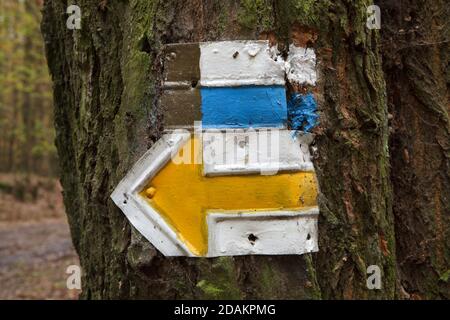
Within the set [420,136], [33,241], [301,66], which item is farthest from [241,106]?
[33,241]

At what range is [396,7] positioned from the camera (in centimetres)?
224

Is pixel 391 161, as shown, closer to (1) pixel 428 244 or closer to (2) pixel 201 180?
(1) pixel 428 244

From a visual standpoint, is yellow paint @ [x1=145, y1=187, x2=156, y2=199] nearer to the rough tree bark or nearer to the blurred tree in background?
the rough tree bark

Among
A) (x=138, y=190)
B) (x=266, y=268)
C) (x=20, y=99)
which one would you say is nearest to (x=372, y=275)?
(x=266, y=268)

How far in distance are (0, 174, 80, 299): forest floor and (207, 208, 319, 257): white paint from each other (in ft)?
16.2

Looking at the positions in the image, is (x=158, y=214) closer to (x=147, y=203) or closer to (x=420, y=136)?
(x=147, y=203)

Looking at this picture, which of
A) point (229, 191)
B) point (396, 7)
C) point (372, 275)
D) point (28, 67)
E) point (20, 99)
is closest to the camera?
point (229, 191)

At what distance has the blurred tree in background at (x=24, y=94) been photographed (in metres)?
12.9

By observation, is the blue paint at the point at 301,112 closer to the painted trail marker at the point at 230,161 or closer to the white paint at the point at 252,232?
the painted trail marker at the point at 230,161

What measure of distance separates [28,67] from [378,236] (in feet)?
43.5

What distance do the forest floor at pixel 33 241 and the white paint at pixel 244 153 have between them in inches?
198

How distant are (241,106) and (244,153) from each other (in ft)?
0.50

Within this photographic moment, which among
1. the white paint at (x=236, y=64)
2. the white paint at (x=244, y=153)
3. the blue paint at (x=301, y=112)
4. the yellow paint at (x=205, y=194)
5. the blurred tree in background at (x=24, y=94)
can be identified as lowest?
the yellow paint at (x=205, y=194)

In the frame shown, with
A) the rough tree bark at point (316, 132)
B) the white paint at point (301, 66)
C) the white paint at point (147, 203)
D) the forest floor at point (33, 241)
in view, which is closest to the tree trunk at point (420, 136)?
the rough tree bark at point (316, 132)
